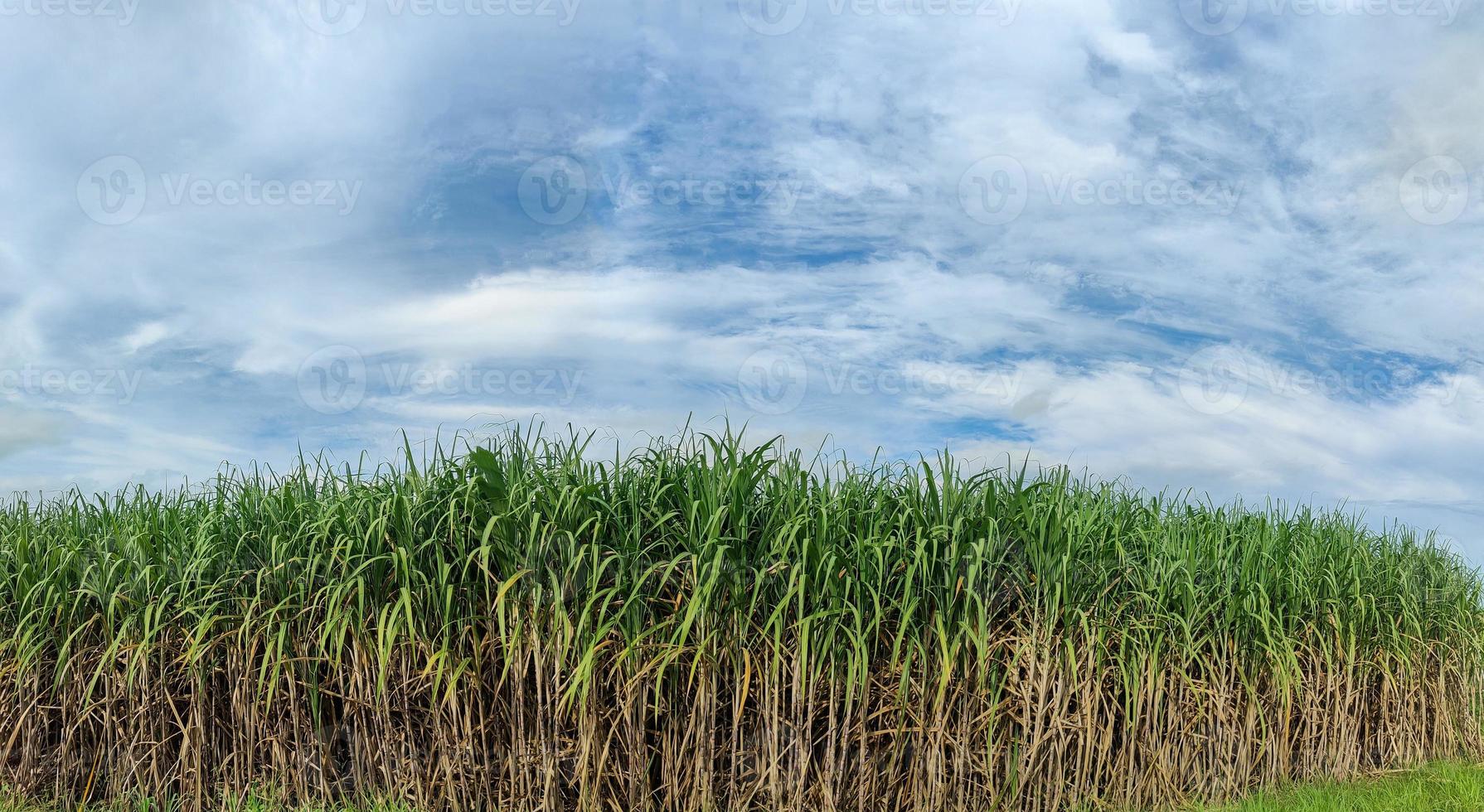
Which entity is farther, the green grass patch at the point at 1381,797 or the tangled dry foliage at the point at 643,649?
the green grass patch at the point at 1381,797

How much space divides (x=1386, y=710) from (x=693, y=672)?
480cm

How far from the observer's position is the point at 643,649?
3703 millimetres

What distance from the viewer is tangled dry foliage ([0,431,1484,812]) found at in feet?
12.2

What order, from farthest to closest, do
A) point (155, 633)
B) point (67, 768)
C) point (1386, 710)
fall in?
point (1386, 710)
point (67, 768)
point (155, 633)

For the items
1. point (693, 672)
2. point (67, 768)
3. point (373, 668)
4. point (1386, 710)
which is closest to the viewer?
point (693, 672)

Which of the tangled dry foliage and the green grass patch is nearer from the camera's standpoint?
the tangled dry foliage

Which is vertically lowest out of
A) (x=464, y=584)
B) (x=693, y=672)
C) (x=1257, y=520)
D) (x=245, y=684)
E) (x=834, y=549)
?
(x=245, y=684)

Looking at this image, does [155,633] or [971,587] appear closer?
[971,587]

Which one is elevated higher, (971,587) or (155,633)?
(971,587)

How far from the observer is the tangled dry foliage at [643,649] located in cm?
371

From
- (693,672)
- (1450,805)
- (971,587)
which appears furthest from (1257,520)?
(693,672)

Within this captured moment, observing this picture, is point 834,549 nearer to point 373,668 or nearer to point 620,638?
point 620,638

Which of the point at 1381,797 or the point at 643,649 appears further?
the point at 1381,797

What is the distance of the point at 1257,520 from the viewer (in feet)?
19.5
